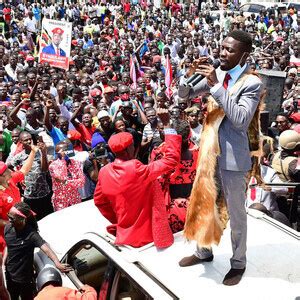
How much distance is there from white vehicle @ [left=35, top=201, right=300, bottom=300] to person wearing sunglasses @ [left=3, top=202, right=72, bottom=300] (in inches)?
15.0

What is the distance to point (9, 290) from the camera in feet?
14.9

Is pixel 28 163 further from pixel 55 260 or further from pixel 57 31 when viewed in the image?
pixel 57 31

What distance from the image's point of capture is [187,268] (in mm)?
3219

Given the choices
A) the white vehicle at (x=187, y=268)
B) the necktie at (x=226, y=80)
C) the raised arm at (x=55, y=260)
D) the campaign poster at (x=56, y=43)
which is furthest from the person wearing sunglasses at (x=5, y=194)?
the campaign poster at (x=56, y=43)

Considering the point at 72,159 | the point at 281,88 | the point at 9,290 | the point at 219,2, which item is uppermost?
the point at 219,2

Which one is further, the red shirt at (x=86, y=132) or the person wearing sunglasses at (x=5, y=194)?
the red shirt at (x=86, y=132)

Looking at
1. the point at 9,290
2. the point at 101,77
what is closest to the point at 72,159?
the point at 9,290

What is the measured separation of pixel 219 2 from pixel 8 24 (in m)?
14.9

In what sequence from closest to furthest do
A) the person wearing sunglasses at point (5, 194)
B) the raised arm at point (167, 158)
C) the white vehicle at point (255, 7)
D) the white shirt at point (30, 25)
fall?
the raised arm at point (167, 158), the person wearing sunglasses at point (5, 194), the white shirt at point (30, 25), the white vehicle at point (255, 7)

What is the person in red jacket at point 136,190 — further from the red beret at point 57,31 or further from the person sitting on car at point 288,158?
the red beret at point 57,31

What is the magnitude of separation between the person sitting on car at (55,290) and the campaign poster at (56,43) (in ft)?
27.6

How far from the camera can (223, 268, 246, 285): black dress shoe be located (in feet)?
9.86

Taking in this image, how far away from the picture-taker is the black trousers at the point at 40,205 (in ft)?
19.6

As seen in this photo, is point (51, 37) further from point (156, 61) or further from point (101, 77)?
point (156, 61)
